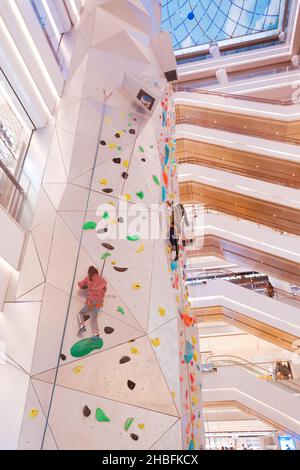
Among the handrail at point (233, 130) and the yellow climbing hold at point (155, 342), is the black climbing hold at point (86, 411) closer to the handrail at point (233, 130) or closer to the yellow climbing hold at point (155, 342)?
the yellow climbing hold at point (155, 342)

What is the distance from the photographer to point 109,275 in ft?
9.01

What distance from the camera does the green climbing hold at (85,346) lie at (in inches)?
92.4

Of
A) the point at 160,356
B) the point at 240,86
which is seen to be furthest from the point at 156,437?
the point at 240,86

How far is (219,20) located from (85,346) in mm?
16160

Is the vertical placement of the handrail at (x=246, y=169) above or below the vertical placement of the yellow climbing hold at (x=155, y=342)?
above

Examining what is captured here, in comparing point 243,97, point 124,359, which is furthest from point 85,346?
point 243,97

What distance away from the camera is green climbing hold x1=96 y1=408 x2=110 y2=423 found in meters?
2.12

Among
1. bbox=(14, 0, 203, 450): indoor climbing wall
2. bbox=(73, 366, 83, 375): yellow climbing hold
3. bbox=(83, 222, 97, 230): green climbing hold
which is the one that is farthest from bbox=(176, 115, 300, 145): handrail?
bbox=(73, 366, 83, 375): yellow climbing hold

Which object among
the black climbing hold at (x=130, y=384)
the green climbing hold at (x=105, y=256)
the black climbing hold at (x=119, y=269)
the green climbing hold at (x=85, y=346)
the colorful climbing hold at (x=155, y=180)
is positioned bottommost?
the black climbing hold at (x=130, y=384)

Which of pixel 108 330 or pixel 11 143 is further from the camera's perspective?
pixel 11 143

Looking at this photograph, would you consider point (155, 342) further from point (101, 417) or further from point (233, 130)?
point (233, 130)

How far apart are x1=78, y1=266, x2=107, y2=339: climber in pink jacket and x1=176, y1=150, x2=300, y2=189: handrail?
21.9 feet

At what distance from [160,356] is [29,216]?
178 cm

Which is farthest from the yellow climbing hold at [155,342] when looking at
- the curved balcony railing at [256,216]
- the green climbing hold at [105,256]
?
the curved balcony railing at [256,216]
